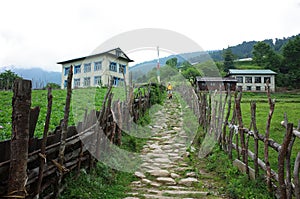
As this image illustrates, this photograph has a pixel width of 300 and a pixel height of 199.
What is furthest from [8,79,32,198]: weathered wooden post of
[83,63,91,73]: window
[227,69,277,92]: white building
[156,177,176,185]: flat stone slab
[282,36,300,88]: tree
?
[282,36,300,88]: tree

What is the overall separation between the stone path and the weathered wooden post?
1.59m

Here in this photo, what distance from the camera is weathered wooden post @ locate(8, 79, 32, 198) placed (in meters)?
1.90

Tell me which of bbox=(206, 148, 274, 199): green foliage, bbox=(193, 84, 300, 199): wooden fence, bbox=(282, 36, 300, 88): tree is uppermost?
bbox=(282, 36, 300, 88): tree

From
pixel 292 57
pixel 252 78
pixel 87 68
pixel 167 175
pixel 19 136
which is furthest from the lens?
pixel 292 57

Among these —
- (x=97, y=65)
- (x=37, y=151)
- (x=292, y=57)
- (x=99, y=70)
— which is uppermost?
(x=292, y=57)

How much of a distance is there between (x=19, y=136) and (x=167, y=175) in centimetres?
272

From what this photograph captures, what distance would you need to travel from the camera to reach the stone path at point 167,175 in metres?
3.38

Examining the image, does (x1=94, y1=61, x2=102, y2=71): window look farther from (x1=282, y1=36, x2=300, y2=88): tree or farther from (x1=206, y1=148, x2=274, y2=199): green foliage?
(x1=282, y1=36, x2=300, y2=88): tree

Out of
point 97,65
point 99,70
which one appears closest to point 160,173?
point 97,65

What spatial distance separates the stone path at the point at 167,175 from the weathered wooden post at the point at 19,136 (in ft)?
5.21

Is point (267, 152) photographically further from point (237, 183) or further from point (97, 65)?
point (97, 65)

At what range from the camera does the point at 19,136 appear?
6.30ft

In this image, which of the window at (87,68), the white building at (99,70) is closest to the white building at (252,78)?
the white building at (99,70)

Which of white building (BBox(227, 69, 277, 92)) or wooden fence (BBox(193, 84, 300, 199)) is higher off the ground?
white building (BBox(227, 69, 277, 92))
